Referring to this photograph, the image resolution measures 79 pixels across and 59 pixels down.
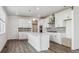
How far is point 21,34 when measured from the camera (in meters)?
7.06

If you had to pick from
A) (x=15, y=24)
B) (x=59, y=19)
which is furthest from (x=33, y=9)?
(x=15, y=24)

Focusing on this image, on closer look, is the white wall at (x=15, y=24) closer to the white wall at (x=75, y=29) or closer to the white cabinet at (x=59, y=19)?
the white cabinet at (x=59, y=19)

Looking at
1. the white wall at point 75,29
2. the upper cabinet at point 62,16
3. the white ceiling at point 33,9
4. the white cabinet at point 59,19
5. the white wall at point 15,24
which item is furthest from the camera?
the white wall at point 15,24

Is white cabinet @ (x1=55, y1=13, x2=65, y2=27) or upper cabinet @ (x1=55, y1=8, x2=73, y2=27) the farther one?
white cabinet @ (x1=55, y1=13, x2=65, y2=27)

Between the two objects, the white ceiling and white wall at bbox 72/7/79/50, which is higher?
the white ceiling

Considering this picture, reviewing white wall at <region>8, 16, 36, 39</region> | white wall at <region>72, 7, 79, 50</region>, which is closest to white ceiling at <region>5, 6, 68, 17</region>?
white wall at <region>8, 16, 36, 39</region>

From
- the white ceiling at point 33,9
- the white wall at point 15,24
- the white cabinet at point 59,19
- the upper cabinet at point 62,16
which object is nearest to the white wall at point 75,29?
the upper cabinet at point 62,16

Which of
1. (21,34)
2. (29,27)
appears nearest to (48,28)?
(29,27)

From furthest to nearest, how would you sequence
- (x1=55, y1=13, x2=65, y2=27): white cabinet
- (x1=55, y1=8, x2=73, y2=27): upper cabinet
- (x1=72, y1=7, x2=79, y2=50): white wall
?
(x1=55, y1=13, x2=65, y2=27): white cabinet < (x1=55, y1=8, x2=73, y2=27): upper cabinet < (x1=72, y1=7, x2=79, y2=50): white wall

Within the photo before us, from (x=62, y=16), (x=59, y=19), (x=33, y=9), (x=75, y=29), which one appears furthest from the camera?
(x=59, y=19)

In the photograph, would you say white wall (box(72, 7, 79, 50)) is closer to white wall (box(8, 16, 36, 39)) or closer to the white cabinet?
the white cabinet

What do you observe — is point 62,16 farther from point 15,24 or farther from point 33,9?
point 15,24
